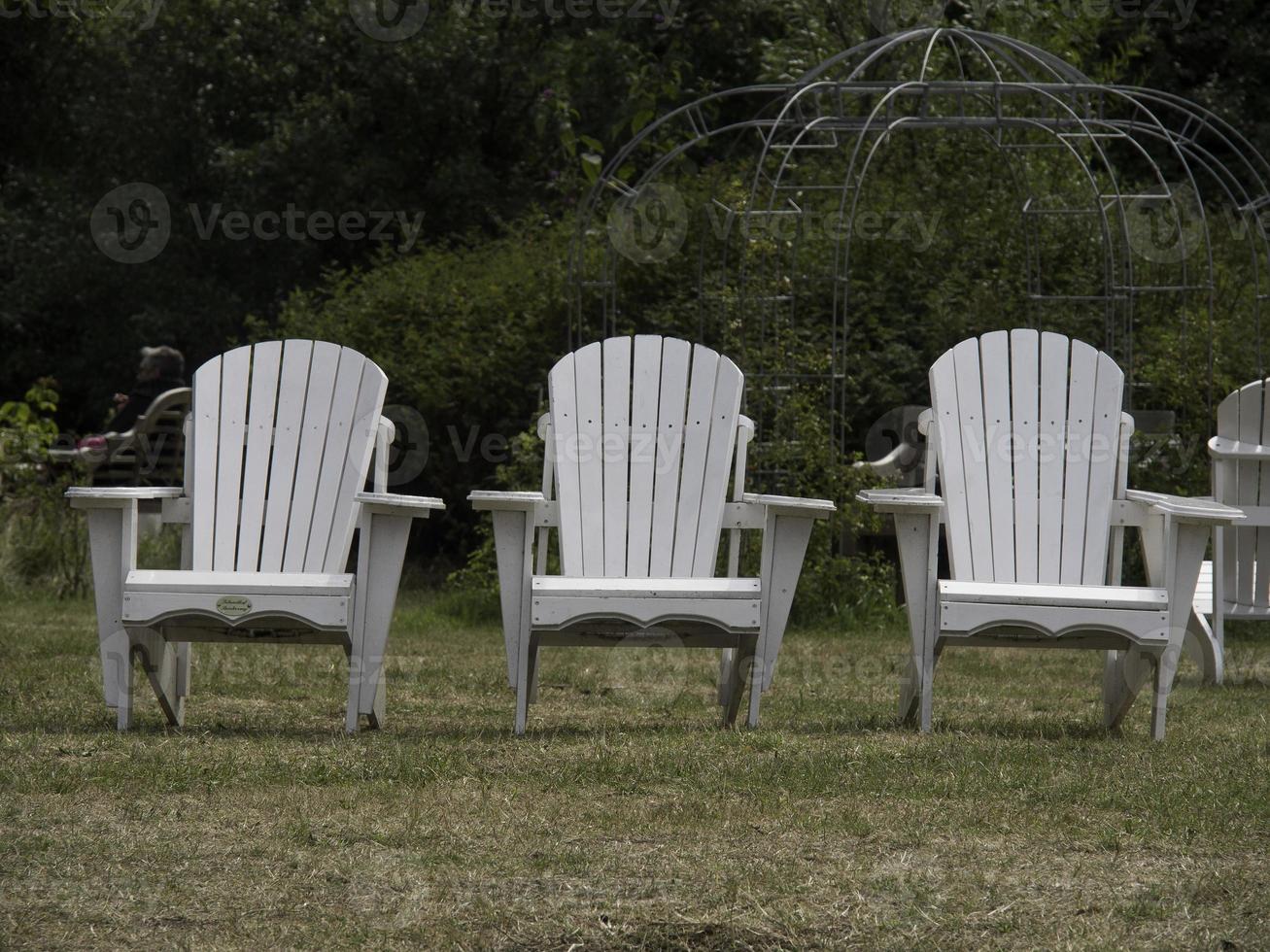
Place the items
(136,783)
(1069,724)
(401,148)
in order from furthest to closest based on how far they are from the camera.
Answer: (401,148) → (1069,724) → (136,783)

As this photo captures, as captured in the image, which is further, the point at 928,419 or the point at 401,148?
the point at 401,148

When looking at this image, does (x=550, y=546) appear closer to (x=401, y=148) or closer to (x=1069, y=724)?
(x=1069, y=724)

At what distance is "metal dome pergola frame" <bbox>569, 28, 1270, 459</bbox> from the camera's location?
24.2ft

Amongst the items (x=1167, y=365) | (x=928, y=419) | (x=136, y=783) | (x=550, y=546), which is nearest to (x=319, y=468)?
(x=136, y=783)

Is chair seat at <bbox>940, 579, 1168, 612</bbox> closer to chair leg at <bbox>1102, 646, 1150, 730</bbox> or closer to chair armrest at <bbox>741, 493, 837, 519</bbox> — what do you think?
chair leg at <bbox>1102, 646, 1150, 730</bbox>

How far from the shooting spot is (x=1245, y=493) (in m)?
5.65

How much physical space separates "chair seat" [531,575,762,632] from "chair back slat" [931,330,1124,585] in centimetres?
85

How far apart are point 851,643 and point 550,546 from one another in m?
1.85

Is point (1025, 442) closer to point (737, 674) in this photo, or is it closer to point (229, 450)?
point (737, 674)

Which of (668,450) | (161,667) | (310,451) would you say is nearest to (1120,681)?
(668,450)

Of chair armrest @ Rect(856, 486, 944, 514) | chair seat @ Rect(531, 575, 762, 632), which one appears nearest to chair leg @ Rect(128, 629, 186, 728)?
chair seat @ Rect(531, 575, 762, 632)

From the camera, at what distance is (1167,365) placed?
805 cm

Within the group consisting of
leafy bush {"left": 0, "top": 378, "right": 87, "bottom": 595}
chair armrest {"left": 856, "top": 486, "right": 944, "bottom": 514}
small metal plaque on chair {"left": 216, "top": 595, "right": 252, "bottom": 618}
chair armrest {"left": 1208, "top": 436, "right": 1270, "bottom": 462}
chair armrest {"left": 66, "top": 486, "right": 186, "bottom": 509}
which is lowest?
leafy bush {"left": 0, "top": 378, "right": 87, "bottom": 595}

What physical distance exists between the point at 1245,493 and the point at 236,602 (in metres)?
3.54
